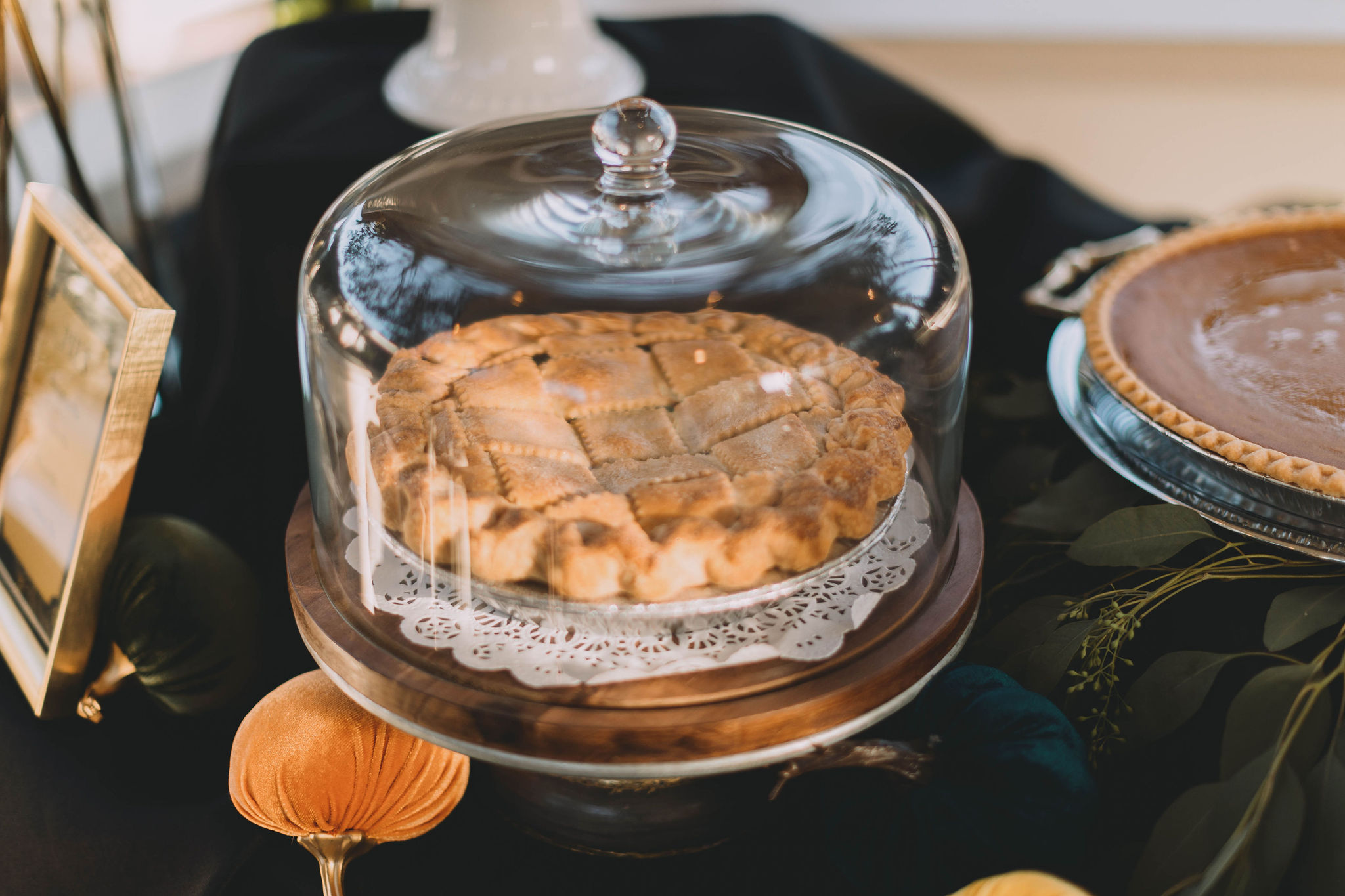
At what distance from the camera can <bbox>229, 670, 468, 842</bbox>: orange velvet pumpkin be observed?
690 millimetres

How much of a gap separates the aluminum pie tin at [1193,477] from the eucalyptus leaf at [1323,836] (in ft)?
0.54

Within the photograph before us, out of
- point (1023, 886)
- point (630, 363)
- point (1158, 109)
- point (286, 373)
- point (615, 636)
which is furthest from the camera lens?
point (1158, 109)

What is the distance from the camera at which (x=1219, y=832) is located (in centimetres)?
61

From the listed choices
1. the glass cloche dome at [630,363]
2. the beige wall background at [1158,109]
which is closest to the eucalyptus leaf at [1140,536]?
the glass cloche dome at [630,363]

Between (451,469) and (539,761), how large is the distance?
0.69 ft

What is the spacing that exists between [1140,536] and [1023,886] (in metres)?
0.30

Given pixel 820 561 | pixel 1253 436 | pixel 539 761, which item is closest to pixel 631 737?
pixel 539 761

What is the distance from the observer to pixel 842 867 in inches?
28.4

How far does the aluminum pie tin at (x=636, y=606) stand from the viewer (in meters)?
0.66

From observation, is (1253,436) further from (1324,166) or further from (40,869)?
(1324,166)

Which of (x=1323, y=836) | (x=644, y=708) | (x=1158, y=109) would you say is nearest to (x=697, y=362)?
(x=644, y=708)

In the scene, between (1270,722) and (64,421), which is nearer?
(1270,722)

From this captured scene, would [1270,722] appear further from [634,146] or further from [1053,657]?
[634,146]

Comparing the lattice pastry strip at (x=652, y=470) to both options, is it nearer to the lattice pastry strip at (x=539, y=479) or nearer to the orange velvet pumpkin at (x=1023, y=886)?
the lattice pastry strip at (x=539, y=479)
